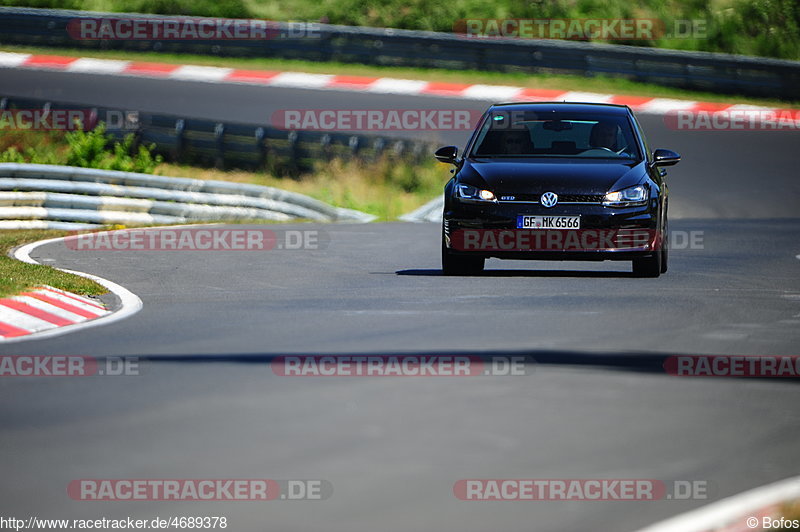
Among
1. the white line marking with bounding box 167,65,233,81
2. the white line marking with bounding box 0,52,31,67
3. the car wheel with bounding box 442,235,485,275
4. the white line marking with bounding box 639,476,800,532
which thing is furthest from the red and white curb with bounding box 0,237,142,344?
the white line marking with bounding box 0,52,31,67

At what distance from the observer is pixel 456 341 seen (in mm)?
9742

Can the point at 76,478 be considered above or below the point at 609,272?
above

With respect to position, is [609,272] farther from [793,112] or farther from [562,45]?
[562,45]

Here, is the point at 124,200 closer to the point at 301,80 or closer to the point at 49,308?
the point at 49,308

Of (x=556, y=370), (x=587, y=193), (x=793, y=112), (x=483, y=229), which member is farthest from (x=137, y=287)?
(x=793, y=112)

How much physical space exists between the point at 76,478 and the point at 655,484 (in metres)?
2.30

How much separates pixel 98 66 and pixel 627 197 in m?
22.8

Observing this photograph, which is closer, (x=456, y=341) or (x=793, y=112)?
(x=456, y=341)

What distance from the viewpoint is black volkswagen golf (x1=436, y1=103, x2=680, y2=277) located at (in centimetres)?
1334

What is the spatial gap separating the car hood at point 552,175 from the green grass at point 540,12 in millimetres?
22560

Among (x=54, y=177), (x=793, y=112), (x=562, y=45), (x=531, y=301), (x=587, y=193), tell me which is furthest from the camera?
(x=562, y=45)

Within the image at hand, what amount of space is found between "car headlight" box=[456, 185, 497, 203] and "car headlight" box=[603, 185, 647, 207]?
1.01 meters

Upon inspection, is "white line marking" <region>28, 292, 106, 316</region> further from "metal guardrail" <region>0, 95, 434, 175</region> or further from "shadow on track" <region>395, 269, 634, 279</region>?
"metal guardrail" <region>0, 95, 434, 175</region>

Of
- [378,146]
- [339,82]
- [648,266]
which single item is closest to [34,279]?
[648,266]
